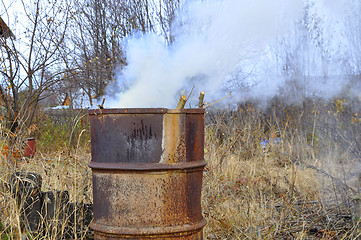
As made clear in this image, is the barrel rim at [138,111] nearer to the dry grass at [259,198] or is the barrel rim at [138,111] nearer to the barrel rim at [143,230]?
the barrel rim at [143,230]

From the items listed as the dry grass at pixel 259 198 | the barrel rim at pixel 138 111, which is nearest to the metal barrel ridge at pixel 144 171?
the barrel rim at pixel 138 111

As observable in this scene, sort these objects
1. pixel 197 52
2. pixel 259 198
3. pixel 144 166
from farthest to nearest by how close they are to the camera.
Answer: pixel 259 198, pixel 197 52, pixel 144 166

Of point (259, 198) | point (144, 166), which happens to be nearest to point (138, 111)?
point (144, 166)

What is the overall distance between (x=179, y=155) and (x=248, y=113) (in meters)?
4.67

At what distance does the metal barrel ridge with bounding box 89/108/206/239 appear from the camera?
2277 mm

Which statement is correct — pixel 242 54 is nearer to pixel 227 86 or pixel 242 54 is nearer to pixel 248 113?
pixel 227 86

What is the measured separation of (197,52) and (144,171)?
156cm

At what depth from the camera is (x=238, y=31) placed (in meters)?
3.67

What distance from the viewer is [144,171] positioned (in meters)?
2.27

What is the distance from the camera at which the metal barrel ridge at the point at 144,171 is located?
2.28 m

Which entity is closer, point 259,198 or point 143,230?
point 143,230

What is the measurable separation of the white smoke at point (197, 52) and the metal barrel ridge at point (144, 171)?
0.57m

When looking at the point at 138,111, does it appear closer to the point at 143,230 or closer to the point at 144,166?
the point at 144,166

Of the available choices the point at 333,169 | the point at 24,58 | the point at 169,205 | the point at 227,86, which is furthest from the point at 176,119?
the point at 24,58
